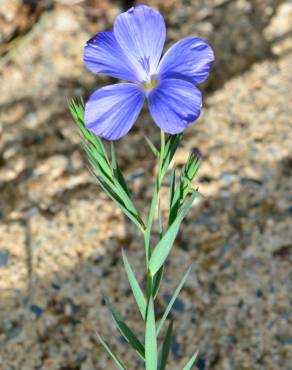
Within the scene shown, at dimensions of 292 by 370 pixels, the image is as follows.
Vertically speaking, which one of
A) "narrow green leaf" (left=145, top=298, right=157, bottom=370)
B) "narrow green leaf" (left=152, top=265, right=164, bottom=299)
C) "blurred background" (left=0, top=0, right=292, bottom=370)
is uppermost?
"narrow green leaf" (left=152, top=265, right=164, bottom=299)

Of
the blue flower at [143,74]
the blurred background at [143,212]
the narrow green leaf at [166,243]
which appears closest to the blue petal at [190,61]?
the blue flower at [143,74]

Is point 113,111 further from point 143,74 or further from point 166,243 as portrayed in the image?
point 166,243

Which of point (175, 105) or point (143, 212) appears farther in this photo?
point (143, 212)

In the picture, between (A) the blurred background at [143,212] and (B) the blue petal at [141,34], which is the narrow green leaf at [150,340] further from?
(A) the blurred background at [143,212]

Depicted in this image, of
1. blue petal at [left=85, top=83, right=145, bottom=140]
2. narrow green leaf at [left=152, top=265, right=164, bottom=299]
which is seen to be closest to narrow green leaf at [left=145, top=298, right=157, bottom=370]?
narrow green leaf at [left=152, top=265, right=164, bottom=299]

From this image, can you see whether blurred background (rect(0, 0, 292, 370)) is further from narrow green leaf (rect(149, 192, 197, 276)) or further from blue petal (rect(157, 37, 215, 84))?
blue petal (rect(157, 37, 215, 84))

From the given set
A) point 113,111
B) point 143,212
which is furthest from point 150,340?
point 143,212
